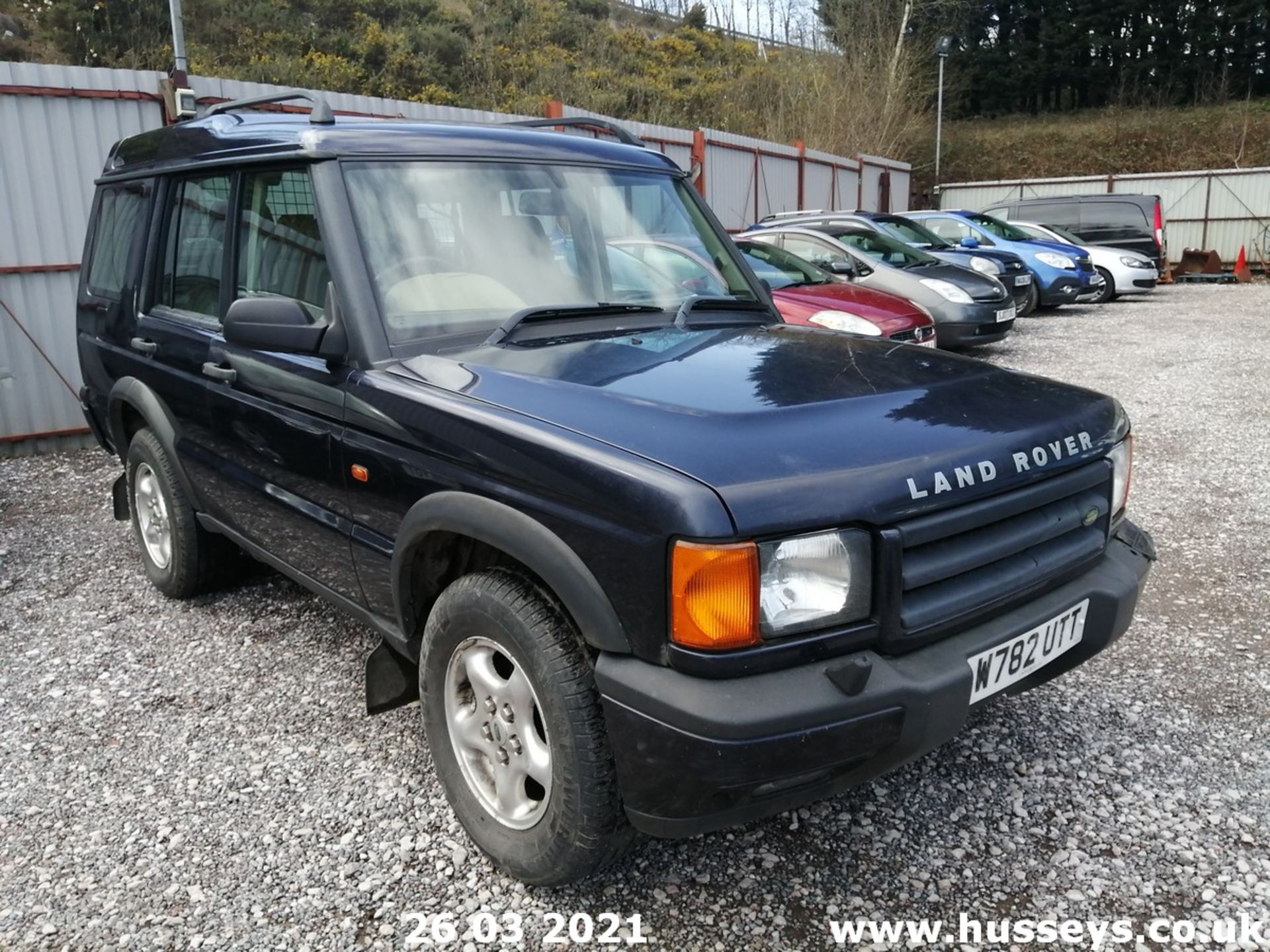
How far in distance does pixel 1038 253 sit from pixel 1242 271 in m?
9.84

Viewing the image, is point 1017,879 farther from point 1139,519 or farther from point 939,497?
point 1139,519

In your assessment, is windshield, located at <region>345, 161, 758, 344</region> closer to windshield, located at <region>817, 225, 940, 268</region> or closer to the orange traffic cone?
windshield, located at <region>817, 225, 940, 268</region>

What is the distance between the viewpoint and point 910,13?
108ft

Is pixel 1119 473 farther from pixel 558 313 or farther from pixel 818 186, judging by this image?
pixel 818 186

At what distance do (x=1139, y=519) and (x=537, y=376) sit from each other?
4227 mm

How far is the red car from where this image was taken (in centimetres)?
817

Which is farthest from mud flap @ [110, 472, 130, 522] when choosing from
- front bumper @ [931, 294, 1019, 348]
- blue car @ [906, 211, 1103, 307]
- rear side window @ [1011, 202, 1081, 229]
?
rear side window @ [1011, 202, 1081, 229]

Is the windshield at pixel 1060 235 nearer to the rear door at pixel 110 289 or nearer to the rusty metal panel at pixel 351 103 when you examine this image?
→ the rusty metal panel at pixel 351 103

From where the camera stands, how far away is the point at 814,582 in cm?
204

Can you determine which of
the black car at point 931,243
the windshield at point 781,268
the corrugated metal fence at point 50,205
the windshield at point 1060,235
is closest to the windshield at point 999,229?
the windshield at point 1060,235

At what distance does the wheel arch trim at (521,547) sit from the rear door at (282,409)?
44cm

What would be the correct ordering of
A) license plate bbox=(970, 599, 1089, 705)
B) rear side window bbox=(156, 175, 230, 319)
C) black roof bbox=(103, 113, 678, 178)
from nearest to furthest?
license plate bbox=(970, 599, 1089, 705) → black roof bbox=(103, 113, 678, 178) → rear side window bbox=(156, 175, 230, 319)

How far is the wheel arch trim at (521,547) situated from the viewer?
208 centimetres

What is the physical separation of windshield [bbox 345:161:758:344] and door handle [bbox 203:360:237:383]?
87 cm
